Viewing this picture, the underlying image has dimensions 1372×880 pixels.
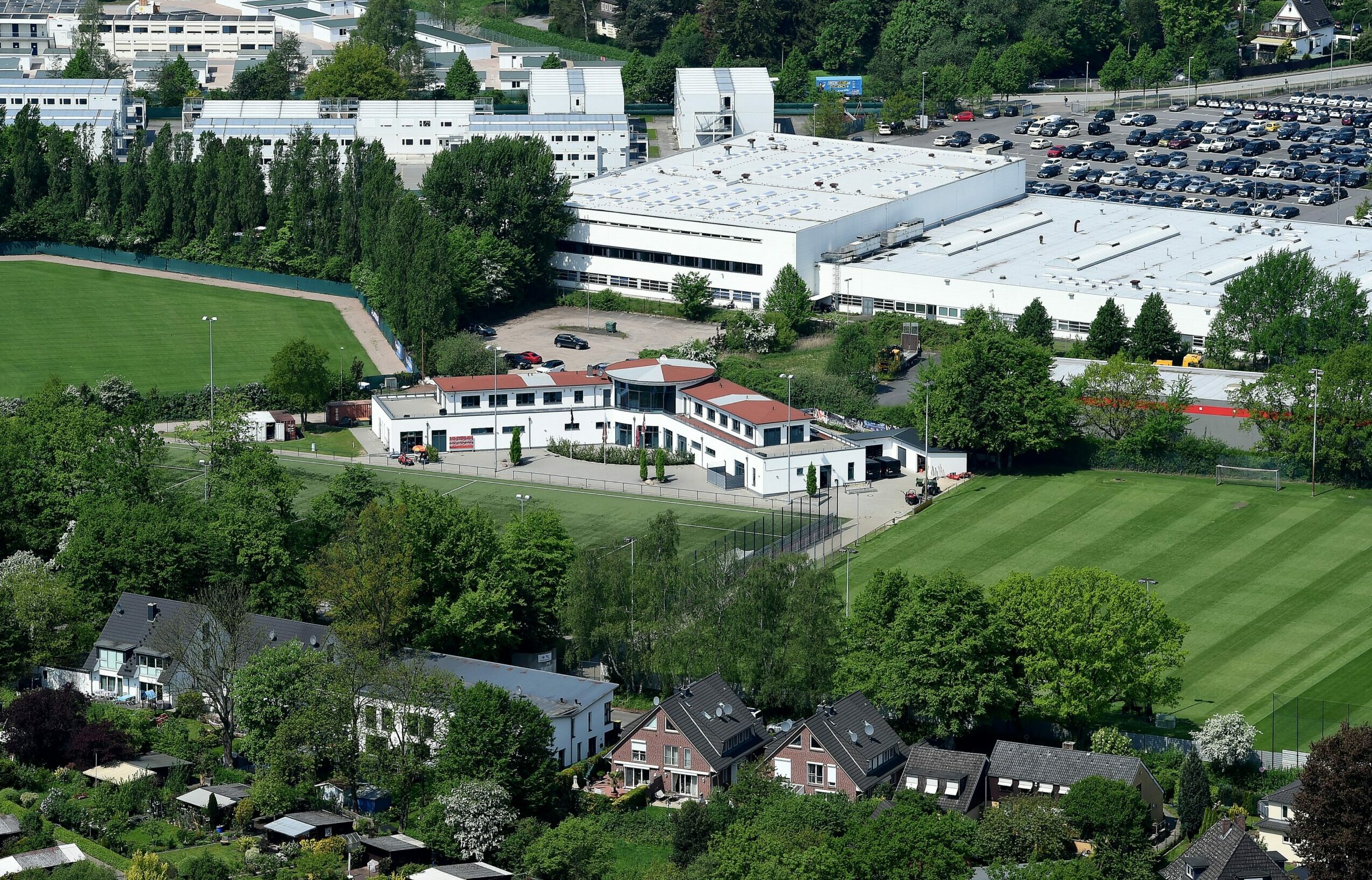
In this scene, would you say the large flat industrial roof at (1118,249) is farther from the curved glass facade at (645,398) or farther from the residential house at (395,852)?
the residential house at (395,852)

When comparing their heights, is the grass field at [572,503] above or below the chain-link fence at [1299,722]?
above

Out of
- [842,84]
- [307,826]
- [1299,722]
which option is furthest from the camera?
[842,84]

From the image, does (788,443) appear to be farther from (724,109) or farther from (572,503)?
(724,109)

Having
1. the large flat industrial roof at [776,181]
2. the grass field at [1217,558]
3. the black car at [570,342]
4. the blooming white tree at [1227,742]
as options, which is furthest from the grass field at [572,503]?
the large flat industrial roof at [776,181]

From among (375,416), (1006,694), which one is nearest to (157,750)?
(1006,694)

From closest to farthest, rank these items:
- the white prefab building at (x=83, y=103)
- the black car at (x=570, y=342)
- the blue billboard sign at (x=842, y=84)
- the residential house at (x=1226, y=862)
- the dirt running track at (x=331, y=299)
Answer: the residential house at (x=1226, y=862) → the dirt running track at (x=331, y=299) → the black car at (x=570, y=342) → the white prefab building at (x=83, y=103) → the blue billboard sign at (x=842, y=84)

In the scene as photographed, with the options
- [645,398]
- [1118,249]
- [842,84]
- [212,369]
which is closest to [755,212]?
[1118,249]
